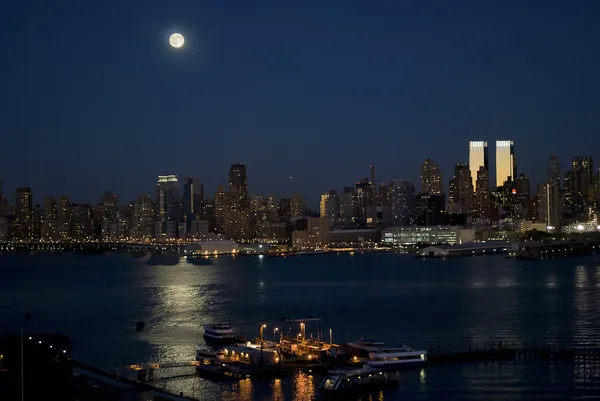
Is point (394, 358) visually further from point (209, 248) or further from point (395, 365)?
point (209, 248)

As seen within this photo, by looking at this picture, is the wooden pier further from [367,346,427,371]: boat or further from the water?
the water

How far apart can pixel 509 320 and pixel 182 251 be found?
42.0m

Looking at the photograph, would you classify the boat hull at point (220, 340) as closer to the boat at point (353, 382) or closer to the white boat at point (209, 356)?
the white boat at point (209, 356)

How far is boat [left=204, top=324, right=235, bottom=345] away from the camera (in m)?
13.9

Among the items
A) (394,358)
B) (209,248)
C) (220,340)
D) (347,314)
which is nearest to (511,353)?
(394,358)

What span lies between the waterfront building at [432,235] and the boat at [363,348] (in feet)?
165

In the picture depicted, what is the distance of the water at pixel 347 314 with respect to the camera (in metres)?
10.9

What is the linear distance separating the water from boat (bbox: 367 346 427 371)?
0.24m

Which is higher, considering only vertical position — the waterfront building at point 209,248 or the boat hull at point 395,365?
the waterfront building at point 209,248

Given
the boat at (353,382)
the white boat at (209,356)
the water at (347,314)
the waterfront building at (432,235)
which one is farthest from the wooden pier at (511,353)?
the waterfront building at (432,235)

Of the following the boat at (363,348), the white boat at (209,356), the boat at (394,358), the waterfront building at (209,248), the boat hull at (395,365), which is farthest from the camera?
the waterfront building at (209,248)

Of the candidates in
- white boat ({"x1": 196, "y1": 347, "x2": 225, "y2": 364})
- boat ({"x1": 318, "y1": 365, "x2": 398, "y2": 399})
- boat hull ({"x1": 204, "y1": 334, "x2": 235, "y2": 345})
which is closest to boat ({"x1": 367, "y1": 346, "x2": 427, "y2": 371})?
boat ({"x1": 318, "y1": 365, "x2": 398, "y2": 399})

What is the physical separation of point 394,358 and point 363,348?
1.70 feet

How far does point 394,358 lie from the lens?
1195 centimetres
